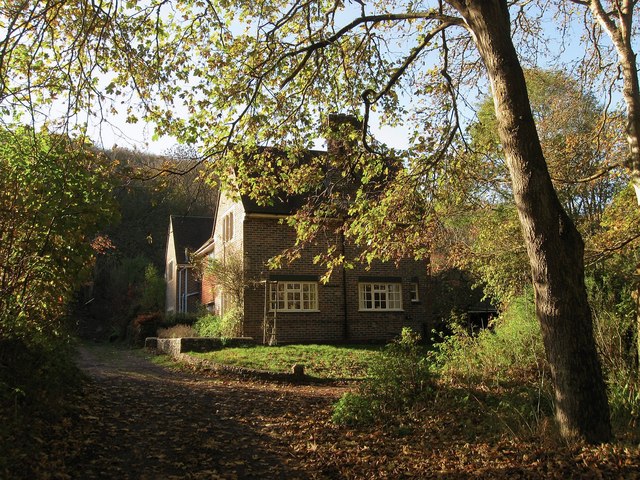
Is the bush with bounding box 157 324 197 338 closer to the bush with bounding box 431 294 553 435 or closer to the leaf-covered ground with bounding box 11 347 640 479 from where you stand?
the leaf-covered ground with bounding box 11 347 640 479

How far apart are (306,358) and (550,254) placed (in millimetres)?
10632

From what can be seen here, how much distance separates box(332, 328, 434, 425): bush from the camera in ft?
26.7

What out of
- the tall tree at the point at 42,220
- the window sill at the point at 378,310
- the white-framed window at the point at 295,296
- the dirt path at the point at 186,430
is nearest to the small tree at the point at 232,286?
the white-framed window at the point at 295,296

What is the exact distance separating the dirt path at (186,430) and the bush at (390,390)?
2.95 ft

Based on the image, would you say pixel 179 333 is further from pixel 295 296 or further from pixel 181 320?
pixel 295 296

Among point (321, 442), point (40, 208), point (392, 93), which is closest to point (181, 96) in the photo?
point (40, 208)

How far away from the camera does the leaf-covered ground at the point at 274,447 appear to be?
559 cm

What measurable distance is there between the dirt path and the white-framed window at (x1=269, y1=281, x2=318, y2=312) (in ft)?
28.9

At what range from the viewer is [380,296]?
Result: 72.4 ft

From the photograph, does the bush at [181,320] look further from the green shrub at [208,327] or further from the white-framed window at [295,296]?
the white-framed window at [295,296]

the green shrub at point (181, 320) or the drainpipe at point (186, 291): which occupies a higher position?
the drainpipe at point (186, 291)

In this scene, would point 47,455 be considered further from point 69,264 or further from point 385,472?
point 385,472

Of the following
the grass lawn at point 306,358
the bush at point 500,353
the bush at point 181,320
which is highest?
the bush at point 181,320

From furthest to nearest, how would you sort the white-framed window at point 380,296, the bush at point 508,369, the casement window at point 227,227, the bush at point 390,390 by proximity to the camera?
1. the casement window at point 227,227
2. the white-framed window at point 380,296
3. the bush at point 390,390
4. the bush at point 508,369
